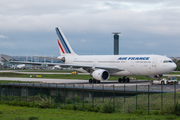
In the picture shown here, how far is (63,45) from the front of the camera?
5878 centimetres

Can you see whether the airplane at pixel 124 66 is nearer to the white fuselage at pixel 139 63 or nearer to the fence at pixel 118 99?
the white fuselage at pixel 139 63

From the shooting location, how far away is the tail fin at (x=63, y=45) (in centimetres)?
5828

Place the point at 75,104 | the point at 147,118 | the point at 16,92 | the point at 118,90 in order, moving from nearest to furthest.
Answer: the point at 147,118 < the point at 75,104 < the point at 118,90 < the point at 16,92

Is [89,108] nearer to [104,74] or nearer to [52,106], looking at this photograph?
[52,106]

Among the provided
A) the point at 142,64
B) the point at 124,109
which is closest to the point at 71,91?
the point at 124,109

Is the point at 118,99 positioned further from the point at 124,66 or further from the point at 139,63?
the point at 124,66

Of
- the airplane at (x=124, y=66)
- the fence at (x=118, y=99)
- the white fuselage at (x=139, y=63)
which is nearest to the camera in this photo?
the fence at (x=118, y=99)

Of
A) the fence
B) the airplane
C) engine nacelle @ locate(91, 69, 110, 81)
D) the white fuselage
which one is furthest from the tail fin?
the fence

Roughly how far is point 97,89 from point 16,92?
10.3 m

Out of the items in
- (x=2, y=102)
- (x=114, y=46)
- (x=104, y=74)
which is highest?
(x=114, y=46)

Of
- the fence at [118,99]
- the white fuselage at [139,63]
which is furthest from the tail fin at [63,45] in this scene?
the fence at [118,99]

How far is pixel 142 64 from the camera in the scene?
42812 mm

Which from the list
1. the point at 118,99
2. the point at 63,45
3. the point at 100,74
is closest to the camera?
the point at 118,99

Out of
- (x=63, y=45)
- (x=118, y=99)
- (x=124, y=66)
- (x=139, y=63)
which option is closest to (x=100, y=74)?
(x=124, y=66)
